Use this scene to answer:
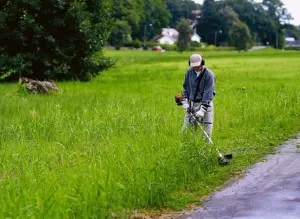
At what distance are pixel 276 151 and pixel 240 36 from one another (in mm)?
91860

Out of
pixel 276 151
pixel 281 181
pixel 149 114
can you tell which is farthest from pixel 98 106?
pixel 281 181

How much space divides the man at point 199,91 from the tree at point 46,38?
1713cm

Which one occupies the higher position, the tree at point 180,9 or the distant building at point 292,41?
the tree at point 180,9

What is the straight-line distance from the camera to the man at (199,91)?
A: 927 cm

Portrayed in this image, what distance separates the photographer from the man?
30.4 ft

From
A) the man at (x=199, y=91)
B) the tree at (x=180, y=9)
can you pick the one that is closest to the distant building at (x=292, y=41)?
the tree at (x=180, y=9)

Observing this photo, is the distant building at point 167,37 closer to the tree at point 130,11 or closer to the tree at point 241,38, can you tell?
the tree at point 130,11

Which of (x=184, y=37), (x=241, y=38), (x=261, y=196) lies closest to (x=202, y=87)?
(x=261, y=196)

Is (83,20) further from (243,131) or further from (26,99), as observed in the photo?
(243,131)

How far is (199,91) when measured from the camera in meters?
9.52

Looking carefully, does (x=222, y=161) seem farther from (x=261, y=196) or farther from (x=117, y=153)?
(x=117, y=153)

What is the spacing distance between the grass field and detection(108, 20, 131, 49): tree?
83.7m

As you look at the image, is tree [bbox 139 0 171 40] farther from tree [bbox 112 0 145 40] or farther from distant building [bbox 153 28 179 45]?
tree [bbox 112 0 145 40]

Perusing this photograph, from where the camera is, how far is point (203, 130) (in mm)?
9641
